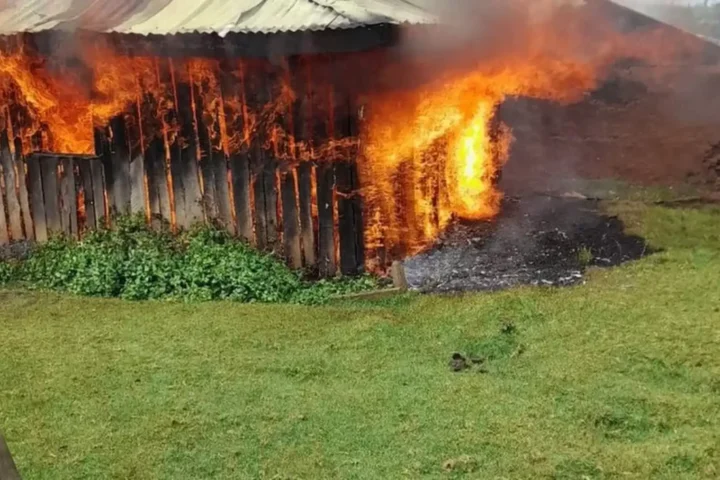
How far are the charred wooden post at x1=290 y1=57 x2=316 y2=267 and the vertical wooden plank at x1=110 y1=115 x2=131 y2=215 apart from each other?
2.34 meters

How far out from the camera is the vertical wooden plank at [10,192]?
10.8 meters

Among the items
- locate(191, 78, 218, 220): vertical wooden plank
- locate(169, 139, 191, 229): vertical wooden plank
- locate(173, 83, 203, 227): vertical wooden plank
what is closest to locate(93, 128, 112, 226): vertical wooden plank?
locate(169, 139, 191, 229): vertical wooden plank

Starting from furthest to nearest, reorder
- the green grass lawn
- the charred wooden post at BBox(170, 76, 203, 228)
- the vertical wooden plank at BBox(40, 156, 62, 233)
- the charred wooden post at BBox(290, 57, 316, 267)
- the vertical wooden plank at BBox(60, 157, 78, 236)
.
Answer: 1. the vertical wooden plank at BBox(40, 156, 62, 233)
2. the vertical wooden plank at BBox(60, 157, 78, 236)
3. the charred wooden post at BBox(170, 76, 203, 228)
4. the charred wooden post at BBox(290, 57, 316, 267)
5. the green grass lawn

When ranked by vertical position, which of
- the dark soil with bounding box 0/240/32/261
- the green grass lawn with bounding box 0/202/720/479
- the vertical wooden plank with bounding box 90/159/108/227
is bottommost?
the green grass lawn with bounding box 0/202/720/479

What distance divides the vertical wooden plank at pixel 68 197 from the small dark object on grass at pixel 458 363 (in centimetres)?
599

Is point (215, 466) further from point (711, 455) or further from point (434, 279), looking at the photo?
point (434, 279)

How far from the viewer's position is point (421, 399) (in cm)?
626

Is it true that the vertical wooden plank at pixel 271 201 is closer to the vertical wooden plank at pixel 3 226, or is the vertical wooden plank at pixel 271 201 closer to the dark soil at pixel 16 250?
the dark soil at pixel 16 250

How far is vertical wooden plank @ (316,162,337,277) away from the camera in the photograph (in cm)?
959

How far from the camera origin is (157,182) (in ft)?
33.3

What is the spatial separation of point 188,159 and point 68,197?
1.89 metres

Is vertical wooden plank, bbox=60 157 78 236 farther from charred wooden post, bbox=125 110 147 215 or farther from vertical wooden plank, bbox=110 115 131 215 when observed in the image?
charred wooden post, bbox=125 110 147 215

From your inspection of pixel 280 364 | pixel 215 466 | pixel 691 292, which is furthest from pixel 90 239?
pixel 691 292

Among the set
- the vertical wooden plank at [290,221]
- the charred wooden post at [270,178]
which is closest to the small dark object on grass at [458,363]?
the vertical wooden plank at [290,221]
